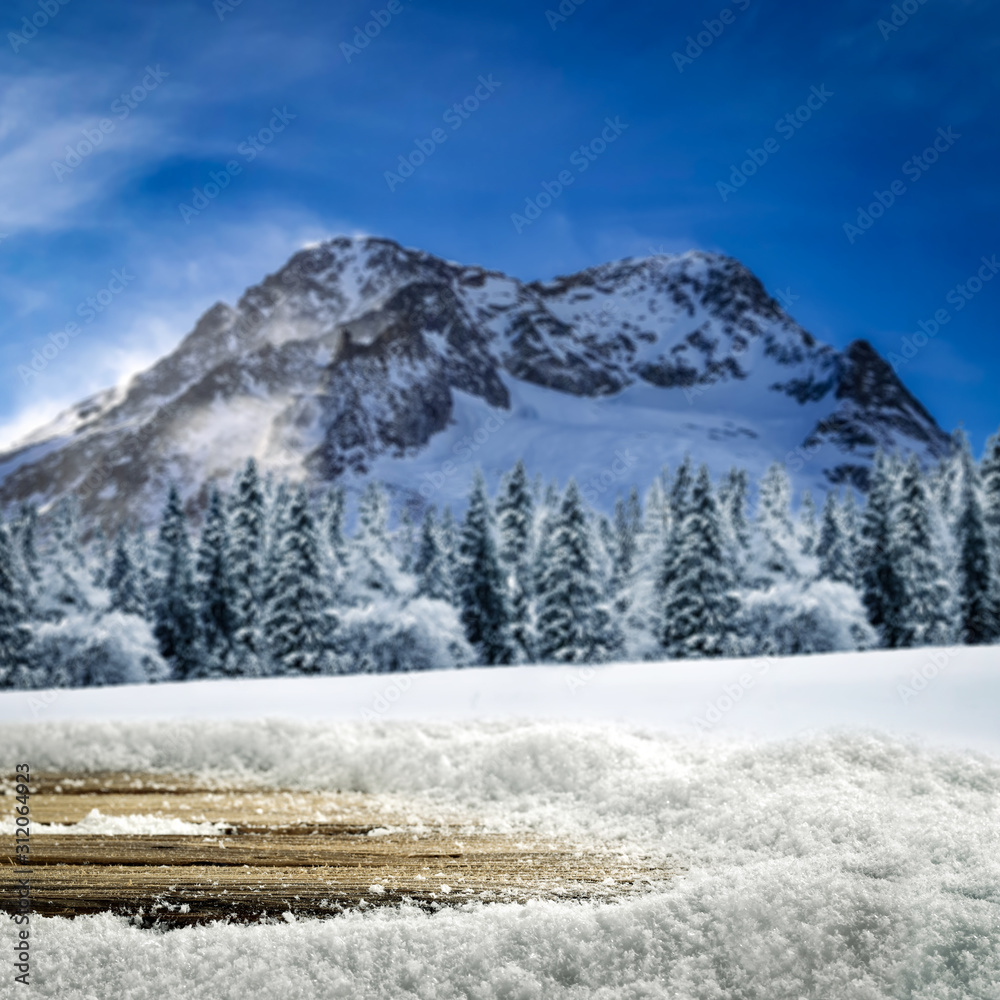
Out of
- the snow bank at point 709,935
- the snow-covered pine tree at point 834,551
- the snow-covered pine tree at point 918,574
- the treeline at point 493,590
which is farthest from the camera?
the snow-covered pine tree at point 834,551

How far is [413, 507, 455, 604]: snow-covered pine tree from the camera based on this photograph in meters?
36.0

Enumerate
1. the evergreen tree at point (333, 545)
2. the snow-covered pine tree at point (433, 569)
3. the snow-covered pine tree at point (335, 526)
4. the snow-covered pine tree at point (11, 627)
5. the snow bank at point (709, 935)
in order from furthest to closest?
the snow-covered pine tree at point (335, 526)
the snow-covered pine tree at point (433, 569)
the evergreen tree at point (333, 545)
the snow-covered pine tree at point (11, 627)
the snow bank at point (709, 935)

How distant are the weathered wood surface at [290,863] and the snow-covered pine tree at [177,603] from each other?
32076 millimetres

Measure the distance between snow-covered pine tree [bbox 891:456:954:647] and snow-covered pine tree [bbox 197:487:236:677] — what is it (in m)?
29.5

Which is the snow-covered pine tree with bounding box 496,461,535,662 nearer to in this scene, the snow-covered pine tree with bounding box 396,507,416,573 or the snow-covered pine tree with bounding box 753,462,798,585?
the snow-covered pine tree with bounding box 396,507,416,573

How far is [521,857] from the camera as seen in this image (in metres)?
3.23

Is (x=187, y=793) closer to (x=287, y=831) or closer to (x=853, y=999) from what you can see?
(x=287, y=831)

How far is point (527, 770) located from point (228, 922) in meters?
2.25

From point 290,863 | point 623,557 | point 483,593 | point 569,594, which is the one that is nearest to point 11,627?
point 483,593

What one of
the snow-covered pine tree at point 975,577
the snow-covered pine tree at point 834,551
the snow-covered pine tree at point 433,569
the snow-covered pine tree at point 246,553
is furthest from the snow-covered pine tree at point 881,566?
the snow-covered pine tree at point 246,553

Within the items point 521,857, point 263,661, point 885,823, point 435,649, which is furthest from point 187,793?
point 263,661

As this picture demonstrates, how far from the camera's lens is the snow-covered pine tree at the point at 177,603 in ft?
112

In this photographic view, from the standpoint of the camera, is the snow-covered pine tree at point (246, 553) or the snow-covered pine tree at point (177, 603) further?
the snow-covered pine tree at point (177, 603)

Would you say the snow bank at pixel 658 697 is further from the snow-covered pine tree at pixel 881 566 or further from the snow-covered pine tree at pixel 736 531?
the snow-covered pine tree at pixel 881 566
